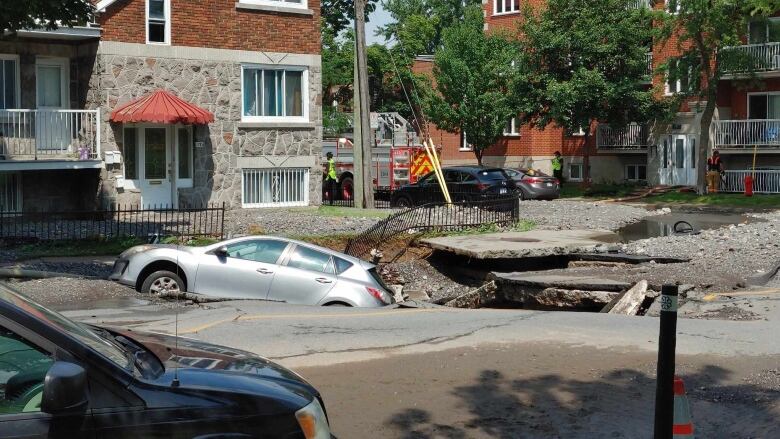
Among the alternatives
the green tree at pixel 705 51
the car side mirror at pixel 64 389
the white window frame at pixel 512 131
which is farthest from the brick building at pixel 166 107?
the white window frame at pixel 512 131

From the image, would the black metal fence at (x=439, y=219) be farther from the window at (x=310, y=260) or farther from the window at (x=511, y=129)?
the window at (x=511, y=129)

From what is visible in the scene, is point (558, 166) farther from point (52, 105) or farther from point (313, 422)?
point (313, 422)

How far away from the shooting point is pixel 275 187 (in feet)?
94.3

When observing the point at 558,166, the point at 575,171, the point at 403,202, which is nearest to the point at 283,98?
the point at 403,202

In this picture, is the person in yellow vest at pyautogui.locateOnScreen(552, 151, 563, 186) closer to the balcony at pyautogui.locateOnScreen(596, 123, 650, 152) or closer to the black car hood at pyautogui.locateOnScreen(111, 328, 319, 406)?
the balcony at pyautogui.locateOnScreen(596, 123, 650, 152)

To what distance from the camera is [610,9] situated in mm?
41531

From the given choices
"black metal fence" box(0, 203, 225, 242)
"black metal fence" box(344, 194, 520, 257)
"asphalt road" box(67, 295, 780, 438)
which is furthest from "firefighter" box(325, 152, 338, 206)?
"asphalt road" box(67, 295, 780, 438)

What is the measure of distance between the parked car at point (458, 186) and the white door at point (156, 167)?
7434 millimetres

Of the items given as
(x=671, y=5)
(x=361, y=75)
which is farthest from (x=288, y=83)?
(x=671, y=5)

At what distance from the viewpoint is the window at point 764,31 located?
3941cm

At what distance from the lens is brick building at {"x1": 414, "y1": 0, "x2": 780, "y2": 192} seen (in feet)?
132

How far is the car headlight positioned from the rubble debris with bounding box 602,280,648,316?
9133 mm

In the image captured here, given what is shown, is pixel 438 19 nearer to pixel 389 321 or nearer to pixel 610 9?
pixel 610 9

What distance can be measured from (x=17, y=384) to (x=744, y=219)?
26.8 m
